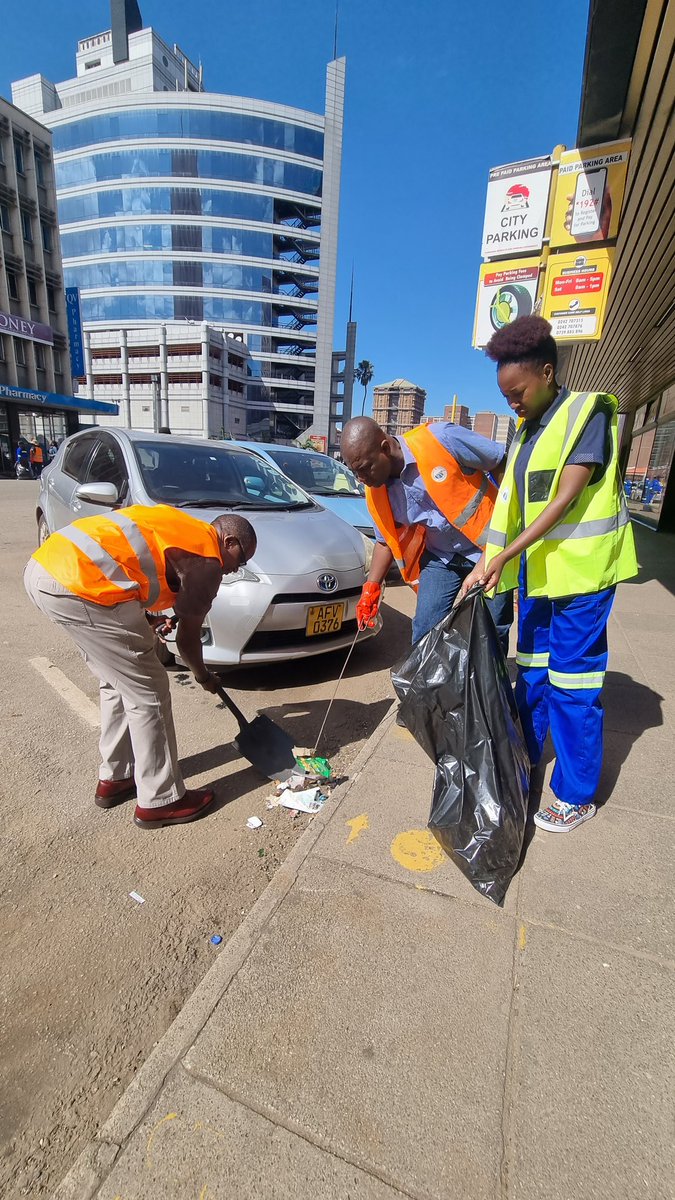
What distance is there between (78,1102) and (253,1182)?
1.80 feet

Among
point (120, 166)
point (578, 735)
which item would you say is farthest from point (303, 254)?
point (578, 735)

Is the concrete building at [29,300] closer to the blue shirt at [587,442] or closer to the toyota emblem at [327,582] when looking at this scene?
the toyota emblem at [327,582]

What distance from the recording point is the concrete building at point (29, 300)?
3191cm

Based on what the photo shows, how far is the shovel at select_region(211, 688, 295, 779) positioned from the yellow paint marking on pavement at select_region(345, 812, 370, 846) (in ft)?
1.90

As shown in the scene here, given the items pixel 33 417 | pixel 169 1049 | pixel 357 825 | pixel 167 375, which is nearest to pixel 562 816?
pixel 357 825

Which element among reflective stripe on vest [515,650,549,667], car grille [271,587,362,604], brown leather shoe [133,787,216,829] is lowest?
brown leather shoe [133,787,216,829]

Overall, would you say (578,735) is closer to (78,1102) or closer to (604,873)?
(604,873)

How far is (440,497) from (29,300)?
4207cm

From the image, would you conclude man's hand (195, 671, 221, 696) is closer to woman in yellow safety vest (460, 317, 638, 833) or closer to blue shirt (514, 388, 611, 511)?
woman in yellow safety vest (460, 317, 638, 833)

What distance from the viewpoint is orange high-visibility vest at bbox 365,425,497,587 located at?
266 cm

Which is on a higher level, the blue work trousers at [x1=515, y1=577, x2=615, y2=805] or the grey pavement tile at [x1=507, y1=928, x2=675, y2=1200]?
the blue work trousers at [x1=515, y1=577, x2=615, y2=805]

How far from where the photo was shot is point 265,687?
383 cm

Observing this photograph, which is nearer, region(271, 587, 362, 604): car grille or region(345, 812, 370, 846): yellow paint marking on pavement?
region(345, 812, 370, 846): yellow paint marking on pavement

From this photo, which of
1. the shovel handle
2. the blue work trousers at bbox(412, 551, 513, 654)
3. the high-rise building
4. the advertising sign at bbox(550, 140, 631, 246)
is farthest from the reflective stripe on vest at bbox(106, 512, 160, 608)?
the high-rise building
